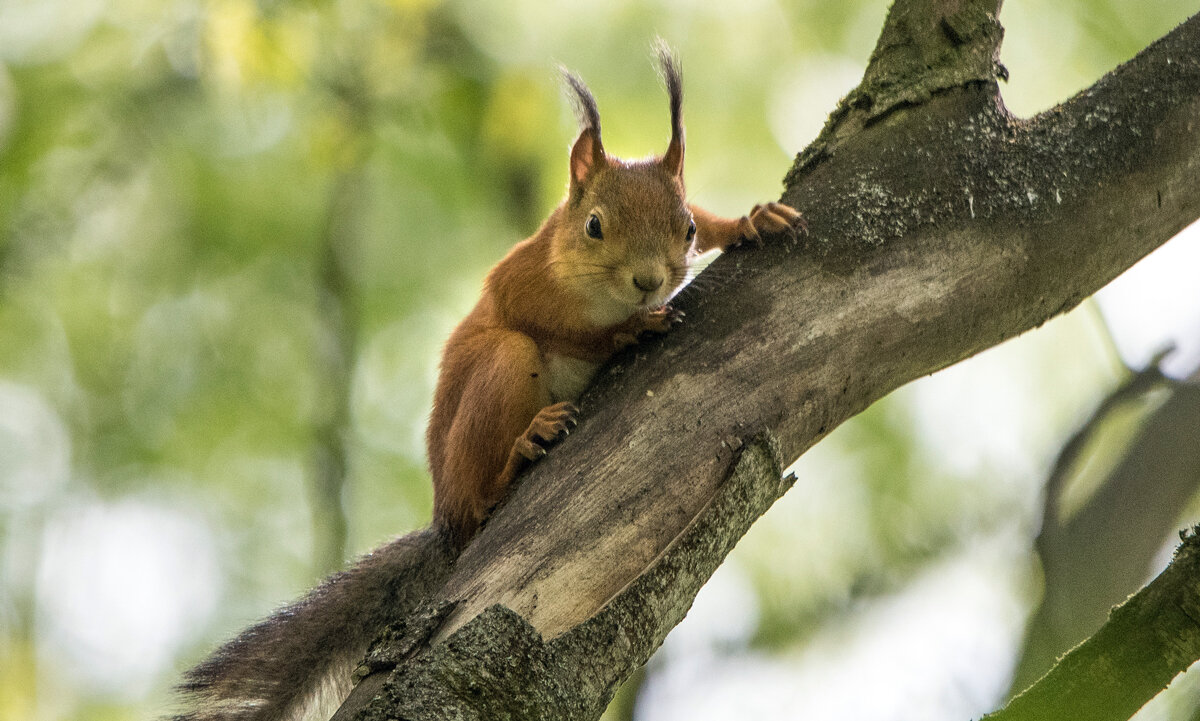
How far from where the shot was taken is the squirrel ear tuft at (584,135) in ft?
9.96

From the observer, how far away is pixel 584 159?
3465mm

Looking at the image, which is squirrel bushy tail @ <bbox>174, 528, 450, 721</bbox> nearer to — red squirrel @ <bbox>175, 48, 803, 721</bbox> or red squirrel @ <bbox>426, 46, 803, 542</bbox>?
red squirrel @ <bbox>175, 48, 803, 721</bbox>

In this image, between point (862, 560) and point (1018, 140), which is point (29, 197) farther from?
point (1018, 140)

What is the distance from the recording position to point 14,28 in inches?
248

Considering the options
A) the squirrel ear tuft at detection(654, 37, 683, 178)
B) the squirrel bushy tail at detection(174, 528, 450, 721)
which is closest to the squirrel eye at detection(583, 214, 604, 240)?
the squirrel ear tuft at detection(654, 37, 683, 178)

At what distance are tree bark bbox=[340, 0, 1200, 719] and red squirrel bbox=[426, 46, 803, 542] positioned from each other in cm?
35

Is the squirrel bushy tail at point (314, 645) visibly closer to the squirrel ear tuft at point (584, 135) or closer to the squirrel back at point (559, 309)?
the squirrel back at point (559, 309)

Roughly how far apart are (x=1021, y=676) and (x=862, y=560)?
8.00 ft

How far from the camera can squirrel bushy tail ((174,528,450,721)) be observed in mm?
2646

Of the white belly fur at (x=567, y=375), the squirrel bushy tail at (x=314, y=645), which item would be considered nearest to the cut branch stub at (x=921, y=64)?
the white belly fur at (x=567, y=375)

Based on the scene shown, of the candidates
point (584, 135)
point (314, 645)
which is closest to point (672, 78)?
point (584, 135)

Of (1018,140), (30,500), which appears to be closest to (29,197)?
Result: (30,500)

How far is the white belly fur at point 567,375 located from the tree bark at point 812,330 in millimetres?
601

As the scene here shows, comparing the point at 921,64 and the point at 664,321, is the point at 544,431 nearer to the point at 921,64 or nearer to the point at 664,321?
the point at 664,321
